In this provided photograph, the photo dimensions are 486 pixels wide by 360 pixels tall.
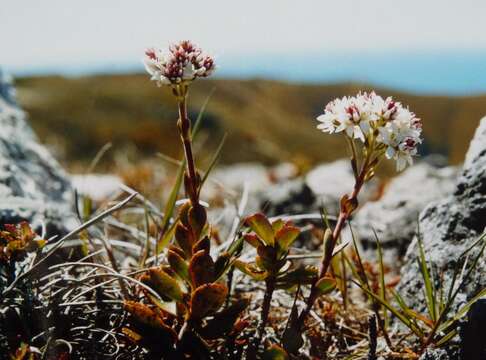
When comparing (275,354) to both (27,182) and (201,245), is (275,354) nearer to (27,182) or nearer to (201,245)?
(201,245)

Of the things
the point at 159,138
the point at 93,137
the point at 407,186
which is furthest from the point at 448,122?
the point at 407,186

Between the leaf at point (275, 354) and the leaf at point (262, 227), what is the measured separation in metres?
0.42

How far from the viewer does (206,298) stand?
6.70ft

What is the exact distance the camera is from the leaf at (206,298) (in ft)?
6.60

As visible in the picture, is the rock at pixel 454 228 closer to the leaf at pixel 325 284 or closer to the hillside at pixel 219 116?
the leaf at pixel 325 284

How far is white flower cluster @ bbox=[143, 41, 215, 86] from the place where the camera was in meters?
2.07

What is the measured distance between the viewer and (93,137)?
7138 cm

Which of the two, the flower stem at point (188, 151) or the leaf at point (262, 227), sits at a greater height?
the flower stem at point (188, 151)

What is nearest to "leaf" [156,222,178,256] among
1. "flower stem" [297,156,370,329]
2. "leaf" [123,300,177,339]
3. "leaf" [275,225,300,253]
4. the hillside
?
"leaf" [123,300,177,339]

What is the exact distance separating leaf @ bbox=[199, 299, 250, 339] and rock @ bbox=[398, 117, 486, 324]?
3.39 ft

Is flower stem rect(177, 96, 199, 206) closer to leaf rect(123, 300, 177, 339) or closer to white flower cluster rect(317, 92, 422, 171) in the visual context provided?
leaf rect(123, 300, 177, 339)

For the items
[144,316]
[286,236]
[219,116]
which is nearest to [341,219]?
[286,236]

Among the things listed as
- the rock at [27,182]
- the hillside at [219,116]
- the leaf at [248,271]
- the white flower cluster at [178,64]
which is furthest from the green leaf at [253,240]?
the hillside at [219,116]

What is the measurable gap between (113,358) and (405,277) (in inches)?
62.3
